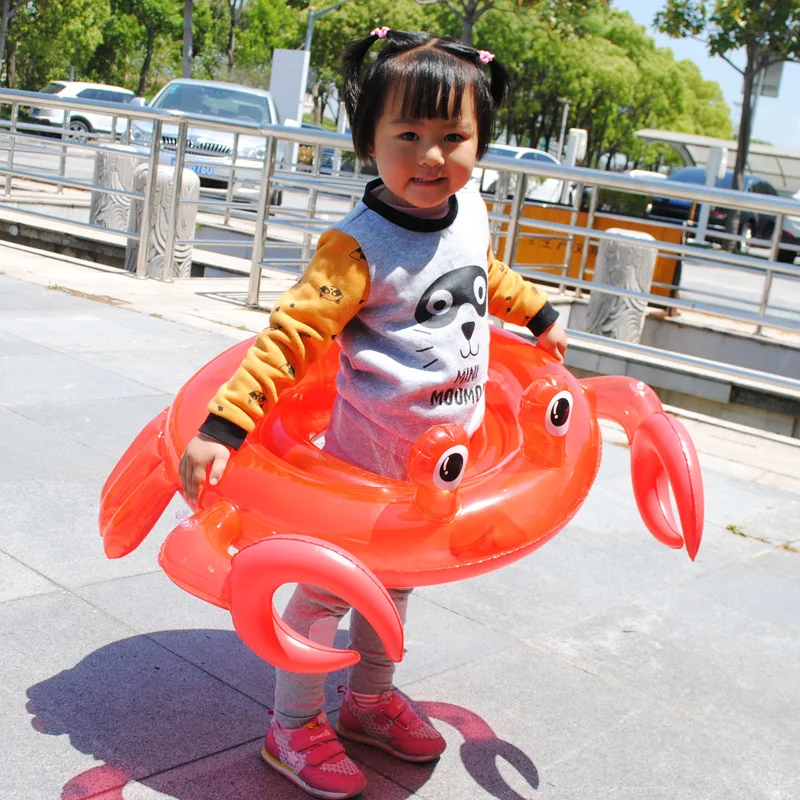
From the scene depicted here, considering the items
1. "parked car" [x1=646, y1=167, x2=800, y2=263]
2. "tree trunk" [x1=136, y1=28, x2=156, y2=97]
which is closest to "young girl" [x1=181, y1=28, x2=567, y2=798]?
"parked car" [x1=646, y1=167, x2=800, y2=263]

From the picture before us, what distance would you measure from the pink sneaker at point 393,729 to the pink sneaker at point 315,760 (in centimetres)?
15

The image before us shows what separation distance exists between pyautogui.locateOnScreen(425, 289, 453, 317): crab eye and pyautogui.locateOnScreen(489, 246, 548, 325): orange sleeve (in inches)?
14.3

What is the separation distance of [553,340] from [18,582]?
1.63 metres

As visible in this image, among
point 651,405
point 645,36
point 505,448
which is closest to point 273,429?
point 505,448

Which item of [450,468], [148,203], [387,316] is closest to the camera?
[450,468]

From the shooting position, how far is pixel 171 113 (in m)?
8.68

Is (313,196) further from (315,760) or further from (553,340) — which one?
(315,760)

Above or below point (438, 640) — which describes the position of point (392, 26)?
above

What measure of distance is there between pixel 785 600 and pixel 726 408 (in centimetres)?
398

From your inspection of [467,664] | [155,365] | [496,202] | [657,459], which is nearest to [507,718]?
[467,664]

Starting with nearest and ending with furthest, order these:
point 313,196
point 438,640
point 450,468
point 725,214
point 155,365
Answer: point 450,468 → point 438,640 → point 155,365 → point 313,196 → point 725,214

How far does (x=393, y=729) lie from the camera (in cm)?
252

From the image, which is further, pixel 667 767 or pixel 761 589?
pixel 761 589

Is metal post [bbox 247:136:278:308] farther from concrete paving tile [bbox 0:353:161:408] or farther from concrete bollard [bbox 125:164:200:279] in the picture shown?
concrete paving tile [bbox 0:353:161:408]
